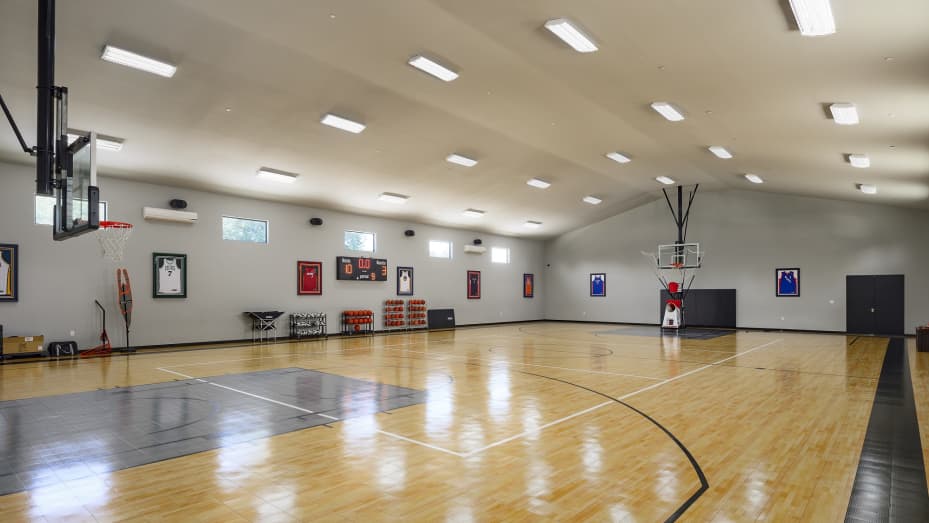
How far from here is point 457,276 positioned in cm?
1956

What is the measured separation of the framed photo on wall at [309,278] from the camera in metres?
14.8

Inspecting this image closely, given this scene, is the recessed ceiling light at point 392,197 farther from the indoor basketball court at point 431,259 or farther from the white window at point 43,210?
the white window at point 43,210

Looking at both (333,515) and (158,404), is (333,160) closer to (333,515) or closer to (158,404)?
(158,404)

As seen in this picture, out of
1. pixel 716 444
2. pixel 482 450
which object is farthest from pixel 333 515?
pixel 716 444

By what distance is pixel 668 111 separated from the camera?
906 cm

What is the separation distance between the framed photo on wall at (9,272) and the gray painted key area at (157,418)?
5192 millimetres

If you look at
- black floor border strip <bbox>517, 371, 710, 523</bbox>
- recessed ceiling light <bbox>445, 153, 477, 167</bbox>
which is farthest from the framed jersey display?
black floor border strip <bbox>517, 371, 710, 523</bbox>

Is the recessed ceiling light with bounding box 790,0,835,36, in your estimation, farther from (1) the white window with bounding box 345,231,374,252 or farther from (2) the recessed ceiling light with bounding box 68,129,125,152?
(1) the white window with bounding box 345,231,374,252

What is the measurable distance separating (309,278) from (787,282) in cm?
1525

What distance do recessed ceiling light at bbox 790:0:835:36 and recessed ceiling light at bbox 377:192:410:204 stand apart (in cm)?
1099

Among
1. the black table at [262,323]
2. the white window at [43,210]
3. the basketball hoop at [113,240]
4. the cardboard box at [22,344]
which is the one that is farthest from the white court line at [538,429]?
the white window at [43,210]

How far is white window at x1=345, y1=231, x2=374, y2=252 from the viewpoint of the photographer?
16.1 metres

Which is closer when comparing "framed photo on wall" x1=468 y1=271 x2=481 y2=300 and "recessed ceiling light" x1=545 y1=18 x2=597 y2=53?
"recessed ceiling light" x1=545 y1=18 x2=597 y2=53

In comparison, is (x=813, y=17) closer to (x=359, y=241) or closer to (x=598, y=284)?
(x=359, y=241)
